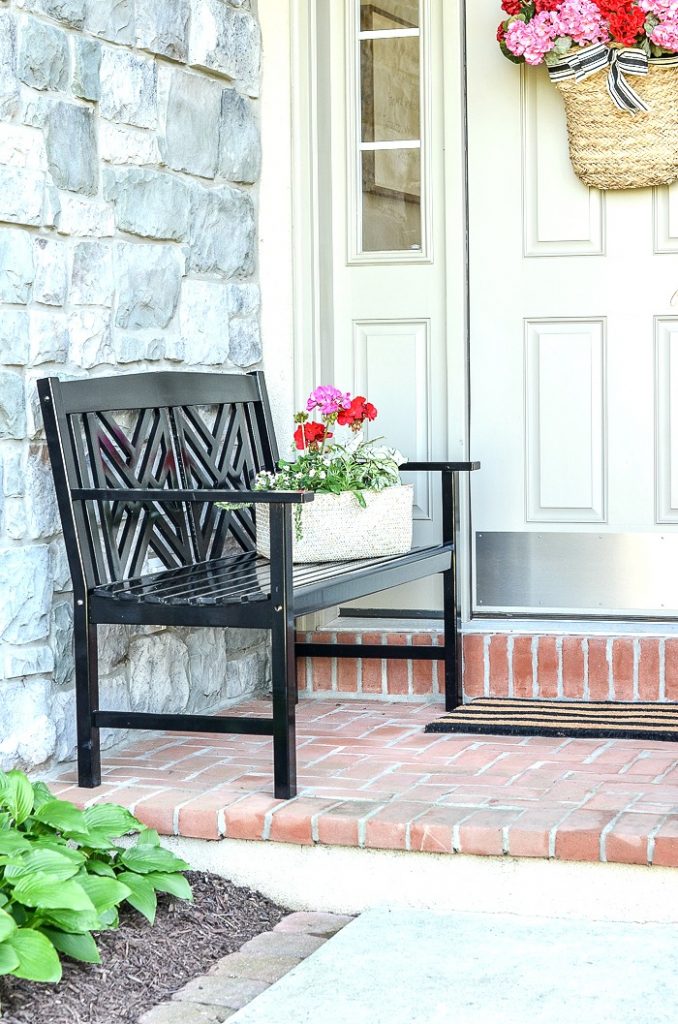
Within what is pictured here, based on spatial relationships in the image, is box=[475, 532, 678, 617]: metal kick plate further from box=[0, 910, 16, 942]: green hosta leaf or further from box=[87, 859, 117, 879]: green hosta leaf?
box=[0, 910, 16, 942]: green hosta leaf

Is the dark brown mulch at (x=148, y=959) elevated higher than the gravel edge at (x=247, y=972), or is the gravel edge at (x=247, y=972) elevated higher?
the dark brown mulch at (x=148, y=959)

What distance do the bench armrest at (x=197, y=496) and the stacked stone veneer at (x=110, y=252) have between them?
0.20m

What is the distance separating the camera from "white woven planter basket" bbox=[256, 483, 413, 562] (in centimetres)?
356

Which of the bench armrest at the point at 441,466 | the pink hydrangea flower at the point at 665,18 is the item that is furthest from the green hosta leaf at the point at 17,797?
the pink hydrangea flower at the point at 665,18

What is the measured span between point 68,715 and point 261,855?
2.23 ft

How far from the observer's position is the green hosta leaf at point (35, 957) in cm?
222

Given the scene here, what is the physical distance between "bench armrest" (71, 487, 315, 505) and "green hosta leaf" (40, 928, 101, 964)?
3.09 feet

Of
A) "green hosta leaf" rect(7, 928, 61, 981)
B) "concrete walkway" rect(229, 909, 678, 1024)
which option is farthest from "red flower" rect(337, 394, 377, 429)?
"green hosta leaf" rect(7, 928, 61, 981)

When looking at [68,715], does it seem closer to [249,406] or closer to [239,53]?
[249,406]

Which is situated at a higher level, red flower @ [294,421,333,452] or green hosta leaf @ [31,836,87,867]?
red flower @ [294,421,333,452]

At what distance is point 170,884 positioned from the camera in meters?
2.70

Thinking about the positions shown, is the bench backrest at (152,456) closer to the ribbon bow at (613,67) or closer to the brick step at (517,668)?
the brick step at (517,668)

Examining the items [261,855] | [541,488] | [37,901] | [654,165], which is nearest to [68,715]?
[261,855]

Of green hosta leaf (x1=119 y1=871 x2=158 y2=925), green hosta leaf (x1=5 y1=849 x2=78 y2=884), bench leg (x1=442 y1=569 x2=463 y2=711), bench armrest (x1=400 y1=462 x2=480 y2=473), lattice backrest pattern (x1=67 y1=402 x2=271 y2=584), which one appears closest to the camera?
green hosta leaf (x1=5 y1=849 x2=78 y2=884)
